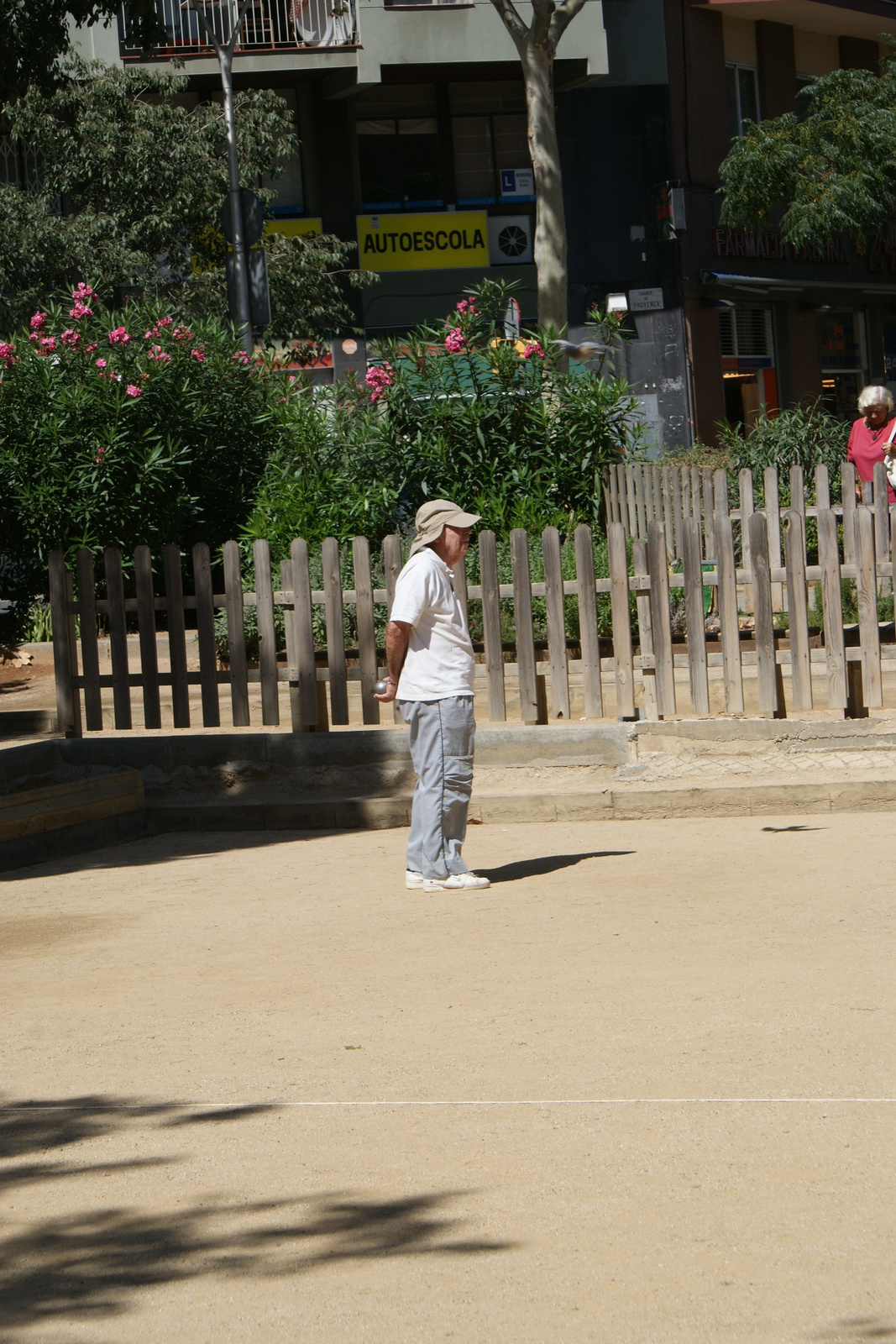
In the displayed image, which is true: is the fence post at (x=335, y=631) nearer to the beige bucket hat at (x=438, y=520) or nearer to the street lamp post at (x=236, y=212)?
the beige bucket hat at (x=438, y=520)

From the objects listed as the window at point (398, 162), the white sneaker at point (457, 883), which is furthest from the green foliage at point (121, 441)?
the window at point (398, 162)

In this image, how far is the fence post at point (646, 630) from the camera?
9.03 meters

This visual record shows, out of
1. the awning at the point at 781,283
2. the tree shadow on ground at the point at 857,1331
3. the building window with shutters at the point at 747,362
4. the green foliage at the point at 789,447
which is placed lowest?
the tree shadow on ground at the point at 857,1331

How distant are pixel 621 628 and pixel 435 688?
239cm

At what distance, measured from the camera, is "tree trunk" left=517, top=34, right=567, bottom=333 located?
1847 cm

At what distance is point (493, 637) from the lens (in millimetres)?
9156

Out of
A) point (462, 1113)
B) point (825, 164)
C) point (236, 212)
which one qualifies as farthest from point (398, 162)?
point (462, 1113)

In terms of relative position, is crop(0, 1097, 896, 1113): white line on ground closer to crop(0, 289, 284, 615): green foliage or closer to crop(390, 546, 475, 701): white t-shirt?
crop(390, 546, 475, 701): white t-shirt

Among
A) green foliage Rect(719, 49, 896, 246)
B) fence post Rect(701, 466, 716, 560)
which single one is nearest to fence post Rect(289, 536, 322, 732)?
fence post Rect(701, 466, 716, 560)

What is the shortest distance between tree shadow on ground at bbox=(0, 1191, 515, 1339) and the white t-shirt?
12.3ft

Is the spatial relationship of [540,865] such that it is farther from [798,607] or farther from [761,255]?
[761,255]

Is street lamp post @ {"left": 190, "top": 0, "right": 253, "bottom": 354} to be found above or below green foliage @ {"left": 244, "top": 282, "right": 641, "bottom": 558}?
above

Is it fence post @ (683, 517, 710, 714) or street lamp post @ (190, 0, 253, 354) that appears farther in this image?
street lamp post @ (190, 0, 253, 354)

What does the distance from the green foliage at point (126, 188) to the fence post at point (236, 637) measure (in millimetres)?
12670
